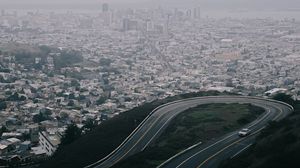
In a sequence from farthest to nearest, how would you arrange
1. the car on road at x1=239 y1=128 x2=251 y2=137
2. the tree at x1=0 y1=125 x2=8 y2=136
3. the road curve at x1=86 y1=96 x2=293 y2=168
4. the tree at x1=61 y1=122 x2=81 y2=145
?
the tree at x1=0 y1=125 x2=8 y2=136 < the tree at x1=61 y1=122 x2=81 y2=145 < the car on road at x1=239 y1=128 x2=251 y2=137 < the road curve at x1=86 y1=96 x2=293 y2=168

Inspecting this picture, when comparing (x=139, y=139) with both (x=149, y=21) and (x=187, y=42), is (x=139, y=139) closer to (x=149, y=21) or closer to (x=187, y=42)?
(x=187, y=42)

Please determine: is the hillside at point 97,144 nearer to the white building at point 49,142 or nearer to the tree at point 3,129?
the white building at point 49,142

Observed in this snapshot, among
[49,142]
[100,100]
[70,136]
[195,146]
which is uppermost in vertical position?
[195,146]

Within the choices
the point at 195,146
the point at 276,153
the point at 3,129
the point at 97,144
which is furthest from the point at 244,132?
the point at 3,129

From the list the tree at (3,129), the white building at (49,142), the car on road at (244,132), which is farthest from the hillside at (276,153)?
the tree at (3,129)

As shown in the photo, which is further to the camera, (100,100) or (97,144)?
(100,100)

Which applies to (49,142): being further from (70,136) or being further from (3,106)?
(3,106)

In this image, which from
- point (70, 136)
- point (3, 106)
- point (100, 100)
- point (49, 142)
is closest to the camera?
point (70, 136)

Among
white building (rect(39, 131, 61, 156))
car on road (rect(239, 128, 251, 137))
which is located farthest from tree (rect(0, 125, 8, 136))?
car on road (rect(239, 128, 251, 137))

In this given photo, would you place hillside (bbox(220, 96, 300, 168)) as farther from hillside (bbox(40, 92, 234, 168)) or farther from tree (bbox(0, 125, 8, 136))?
tree (bbox(0, 125, 8, 136))
